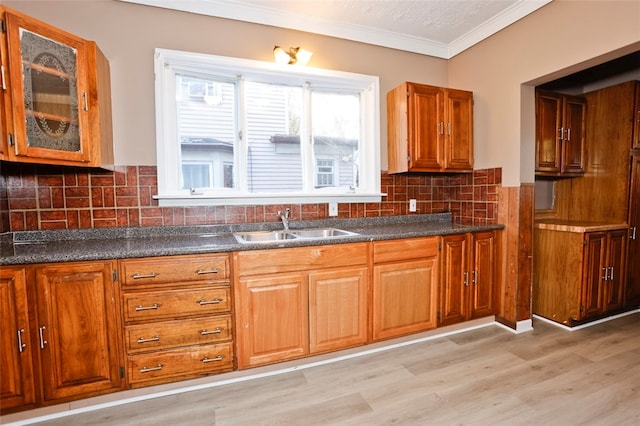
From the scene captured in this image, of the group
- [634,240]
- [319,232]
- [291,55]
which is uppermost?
[291,55]

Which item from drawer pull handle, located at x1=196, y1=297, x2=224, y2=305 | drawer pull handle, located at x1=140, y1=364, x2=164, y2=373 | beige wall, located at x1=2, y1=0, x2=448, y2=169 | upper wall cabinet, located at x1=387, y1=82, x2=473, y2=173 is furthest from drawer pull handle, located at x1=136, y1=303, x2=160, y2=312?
upper wall cabinet, located at x1=387, y1=82, x2=473, y2=173

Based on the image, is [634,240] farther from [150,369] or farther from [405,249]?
[150,369]

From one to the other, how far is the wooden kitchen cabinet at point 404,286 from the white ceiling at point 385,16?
1.82 metres

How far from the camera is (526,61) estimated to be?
242 cm

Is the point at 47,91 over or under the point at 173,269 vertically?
over

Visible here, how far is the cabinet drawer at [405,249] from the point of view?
221cm

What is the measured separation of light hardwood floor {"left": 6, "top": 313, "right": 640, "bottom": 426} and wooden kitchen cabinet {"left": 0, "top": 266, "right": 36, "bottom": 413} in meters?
0.23

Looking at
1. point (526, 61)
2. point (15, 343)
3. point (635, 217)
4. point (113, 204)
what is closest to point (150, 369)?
point (15, 343)

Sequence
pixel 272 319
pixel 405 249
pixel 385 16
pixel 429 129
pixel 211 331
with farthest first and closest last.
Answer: pixel 429 129
pixel 385 16
pixel 405 249
pixel 272 319
pixel 211 331

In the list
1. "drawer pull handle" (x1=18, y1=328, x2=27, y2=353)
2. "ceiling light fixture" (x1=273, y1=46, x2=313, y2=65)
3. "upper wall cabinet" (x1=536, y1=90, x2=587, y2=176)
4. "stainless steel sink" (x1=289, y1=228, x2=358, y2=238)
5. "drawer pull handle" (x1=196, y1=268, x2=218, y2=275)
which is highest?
"ceiling light fixture" (x1=273, y1=46, x2=313, y2=65)

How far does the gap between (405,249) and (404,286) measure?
282mm

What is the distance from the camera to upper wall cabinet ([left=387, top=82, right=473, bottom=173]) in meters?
2.64

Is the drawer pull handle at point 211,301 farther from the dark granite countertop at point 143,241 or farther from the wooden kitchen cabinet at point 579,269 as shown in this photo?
the wooden kitchen cabinet at point 579,269

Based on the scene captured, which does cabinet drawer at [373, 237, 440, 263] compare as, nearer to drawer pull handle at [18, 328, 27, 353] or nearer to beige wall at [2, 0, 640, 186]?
beige wall at [2, 0, 640, 186]
